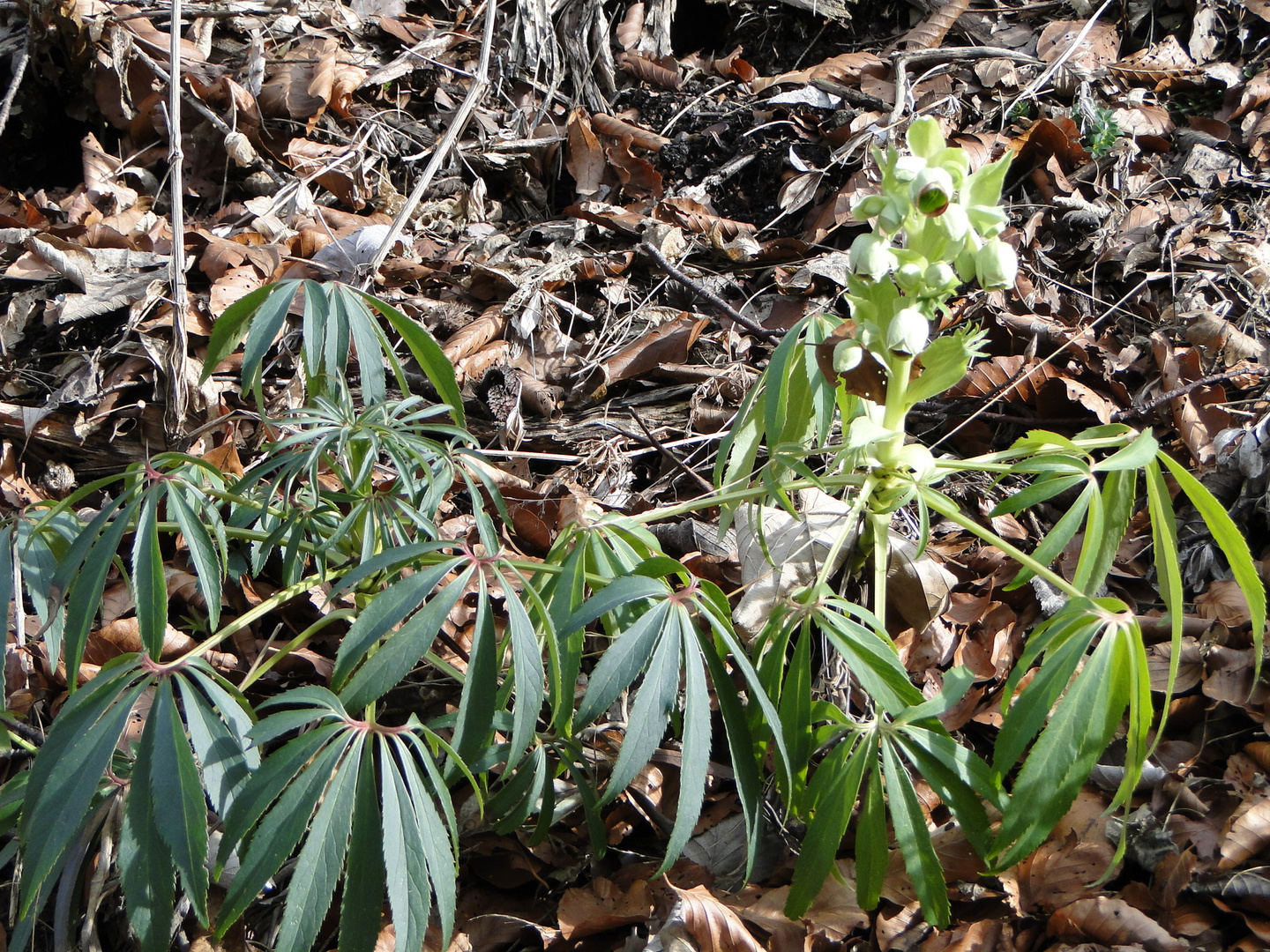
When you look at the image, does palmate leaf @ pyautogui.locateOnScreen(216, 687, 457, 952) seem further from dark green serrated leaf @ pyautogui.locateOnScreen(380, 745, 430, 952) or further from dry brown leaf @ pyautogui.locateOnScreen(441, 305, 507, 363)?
dry brown leaf @ pyautogui.locateOnScreen(441, 305, 507, 363)

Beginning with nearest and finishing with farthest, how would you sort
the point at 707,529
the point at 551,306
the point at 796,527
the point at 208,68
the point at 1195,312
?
the point at 796,527, the point at 707,529, the point at 1195,312, the point at 551,306, the point at 208,68

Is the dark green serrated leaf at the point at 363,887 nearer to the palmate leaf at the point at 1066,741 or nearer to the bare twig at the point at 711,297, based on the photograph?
the palmate leaf at the point at 1066,741

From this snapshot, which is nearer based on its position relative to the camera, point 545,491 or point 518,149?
point 545,491

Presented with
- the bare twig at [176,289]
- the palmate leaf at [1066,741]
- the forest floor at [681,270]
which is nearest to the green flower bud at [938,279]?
the palmate leaf at [1066,741]

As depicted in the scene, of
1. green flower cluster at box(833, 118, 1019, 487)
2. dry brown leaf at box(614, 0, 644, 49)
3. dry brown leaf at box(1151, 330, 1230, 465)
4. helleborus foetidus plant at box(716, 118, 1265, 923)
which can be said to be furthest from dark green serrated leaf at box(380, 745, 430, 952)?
dry brown leaf at box(614, 0, 644, 49)

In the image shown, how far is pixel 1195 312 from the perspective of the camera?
1813 millimetres

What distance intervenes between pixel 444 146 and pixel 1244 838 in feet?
6.76


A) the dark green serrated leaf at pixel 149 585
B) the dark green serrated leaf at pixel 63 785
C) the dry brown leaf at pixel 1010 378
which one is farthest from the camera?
the dry brown leaf at pixel 1010 378

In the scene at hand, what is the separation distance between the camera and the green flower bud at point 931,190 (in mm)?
915

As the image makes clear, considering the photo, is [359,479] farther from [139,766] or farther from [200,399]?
[200,399]

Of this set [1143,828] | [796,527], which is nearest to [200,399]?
[796,527]

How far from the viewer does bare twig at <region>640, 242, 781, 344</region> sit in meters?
1.79

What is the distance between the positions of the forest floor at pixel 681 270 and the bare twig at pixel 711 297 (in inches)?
0.6

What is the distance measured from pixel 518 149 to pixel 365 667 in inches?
79.6
